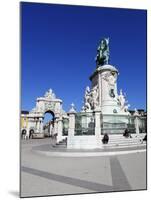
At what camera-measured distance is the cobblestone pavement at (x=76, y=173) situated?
530 cm

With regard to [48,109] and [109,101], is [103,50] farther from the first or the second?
[109,101]

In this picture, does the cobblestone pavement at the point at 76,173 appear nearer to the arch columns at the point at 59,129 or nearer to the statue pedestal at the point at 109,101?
the arch columns at the point at 59,129

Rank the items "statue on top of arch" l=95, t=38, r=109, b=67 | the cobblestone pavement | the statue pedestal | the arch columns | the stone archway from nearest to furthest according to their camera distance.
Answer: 1. the cobblestone pavement
2. the stone archway
3. "statue on top of arch" l=95, t=38, r=109, b=67
4. the arch columns
5. the statue pedestal

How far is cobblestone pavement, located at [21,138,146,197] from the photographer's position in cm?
530

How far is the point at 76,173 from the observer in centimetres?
555

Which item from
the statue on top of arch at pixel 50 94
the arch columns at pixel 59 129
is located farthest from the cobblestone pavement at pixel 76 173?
the statue on top of arch at pixel 50 94

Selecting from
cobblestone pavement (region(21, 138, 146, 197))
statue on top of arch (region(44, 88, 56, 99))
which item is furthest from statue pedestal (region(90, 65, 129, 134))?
statue on top of arch (region(44, 88, 56, 99))

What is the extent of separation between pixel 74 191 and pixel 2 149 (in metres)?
1.22

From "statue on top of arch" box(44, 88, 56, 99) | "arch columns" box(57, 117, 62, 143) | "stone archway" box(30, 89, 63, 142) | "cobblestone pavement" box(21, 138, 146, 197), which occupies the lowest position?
"cobblestone pavement" box(21, 138, 146, 197)

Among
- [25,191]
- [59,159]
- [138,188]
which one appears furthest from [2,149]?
[138,188]

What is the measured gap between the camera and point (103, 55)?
6.32 meters

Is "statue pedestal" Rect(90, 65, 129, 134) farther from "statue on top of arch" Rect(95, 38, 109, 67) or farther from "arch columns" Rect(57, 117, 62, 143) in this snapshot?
"arch columns" Rect(57, 117, 62, 143)

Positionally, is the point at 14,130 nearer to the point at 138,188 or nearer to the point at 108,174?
the point at 108,174

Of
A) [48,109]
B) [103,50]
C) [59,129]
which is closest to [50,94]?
[48,109]
